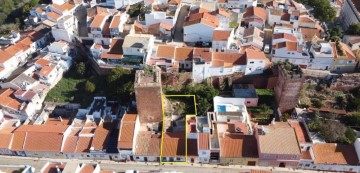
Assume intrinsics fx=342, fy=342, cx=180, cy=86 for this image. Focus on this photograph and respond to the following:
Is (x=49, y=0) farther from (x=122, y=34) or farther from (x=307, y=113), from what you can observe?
(x=307, y=113)

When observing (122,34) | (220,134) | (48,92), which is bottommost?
(48,92)

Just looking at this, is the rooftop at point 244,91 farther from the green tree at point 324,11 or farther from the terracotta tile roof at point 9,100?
the terracotta tile roof at point 9,100

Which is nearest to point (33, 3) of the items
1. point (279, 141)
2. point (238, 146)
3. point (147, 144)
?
point (147, 144)

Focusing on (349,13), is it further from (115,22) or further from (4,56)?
(4,56)

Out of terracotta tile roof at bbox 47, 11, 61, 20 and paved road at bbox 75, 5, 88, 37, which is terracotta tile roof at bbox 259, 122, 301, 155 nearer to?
paved road at bbox 75, 5, 88, 37

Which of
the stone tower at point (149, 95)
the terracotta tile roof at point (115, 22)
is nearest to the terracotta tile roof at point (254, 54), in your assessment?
the stone tower at point (149, 95)

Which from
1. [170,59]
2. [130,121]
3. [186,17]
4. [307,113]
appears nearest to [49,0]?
[186,17]

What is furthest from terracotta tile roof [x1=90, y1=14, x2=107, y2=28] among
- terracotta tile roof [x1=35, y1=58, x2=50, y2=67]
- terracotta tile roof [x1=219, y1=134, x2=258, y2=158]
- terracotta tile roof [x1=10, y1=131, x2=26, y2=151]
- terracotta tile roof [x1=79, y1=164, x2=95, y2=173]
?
terracotta tile roof [x1=219, y1=134, x2=258, y2=158]
